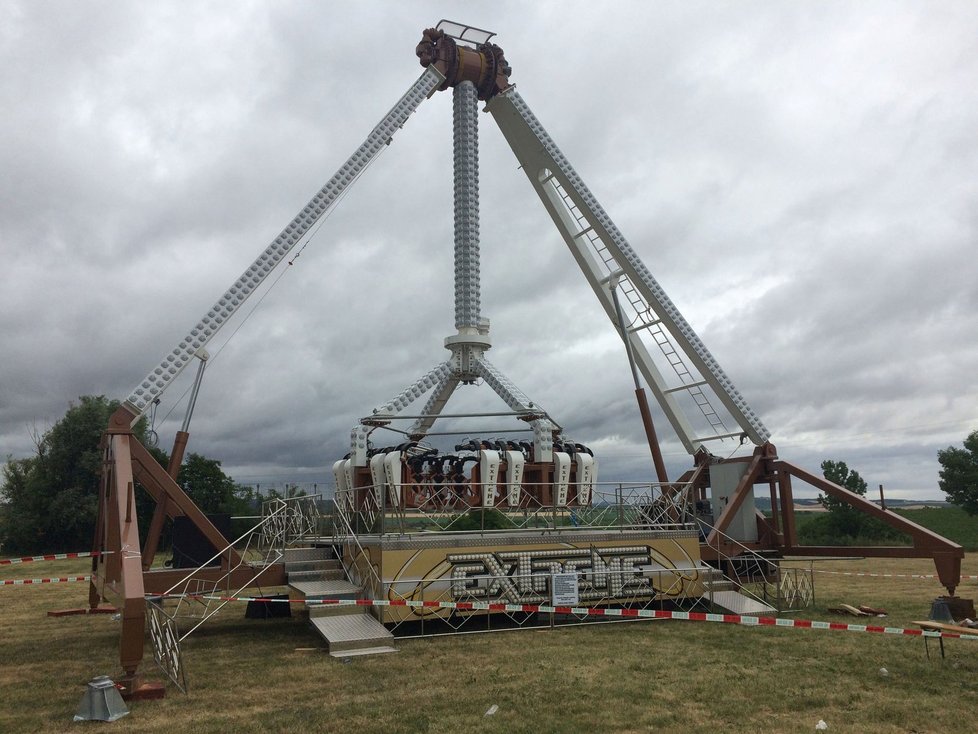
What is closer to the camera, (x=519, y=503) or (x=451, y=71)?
(x=519, y=503)

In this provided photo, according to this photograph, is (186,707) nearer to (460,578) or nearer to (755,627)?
(460,578)

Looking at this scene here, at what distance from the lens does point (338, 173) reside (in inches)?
731

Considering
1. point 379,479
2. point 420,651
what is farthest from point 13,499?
point 420,651

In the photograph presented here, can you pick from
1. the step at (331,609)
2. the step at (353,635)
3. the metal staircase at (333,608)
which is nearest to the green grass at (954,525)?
the metal staircase at (333,608)

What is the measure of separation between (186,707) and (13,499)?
164 ft

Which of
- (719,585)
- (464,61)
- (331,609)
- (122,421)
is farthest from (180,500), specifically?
(464,61)

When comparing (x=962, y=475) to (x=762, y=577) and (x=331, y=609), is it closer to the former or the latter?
(x=762, y=577)

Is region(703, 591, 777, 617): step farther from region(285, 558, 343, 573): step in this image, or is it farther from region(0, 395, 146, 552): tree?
region(0, 395, 146, 552): tree

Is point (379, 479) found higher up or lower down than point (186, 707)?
higher up

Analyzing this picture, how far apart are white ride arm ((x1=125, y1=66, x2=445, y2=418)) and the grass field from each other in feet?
15.9

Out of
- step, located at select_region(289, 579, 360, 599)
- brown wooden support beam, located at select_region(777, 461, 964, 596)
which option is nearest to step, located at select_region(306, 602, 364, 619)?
step, located at select_region(289, 579, 360, 599)

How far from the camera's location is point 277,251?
55.5ft

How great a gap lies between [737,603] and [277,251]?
12368 millimetres

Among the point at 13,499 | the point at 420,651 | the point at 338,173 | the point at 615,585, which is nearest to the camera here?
the point at 420,651
